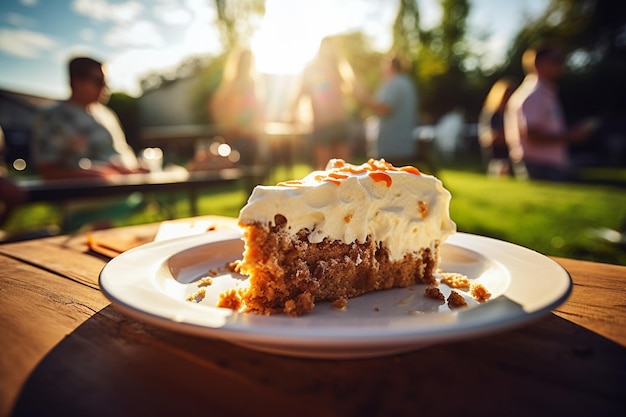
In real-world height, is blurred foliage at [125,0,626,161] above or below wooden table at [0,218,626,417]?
above

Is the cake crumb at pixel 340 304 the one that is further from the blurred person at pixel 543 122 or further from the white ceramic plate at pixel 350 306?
the blurred person at pixel 543 122

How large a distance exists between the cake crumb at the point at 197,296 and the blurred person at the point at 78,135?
10.9ft

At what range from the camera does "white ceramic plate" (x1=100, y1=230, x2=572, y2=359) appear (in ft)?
2.10

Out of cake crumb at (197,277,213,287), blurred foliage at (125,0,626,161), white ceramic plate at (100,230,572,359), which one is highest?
blurred foliage at (125,0,626,161)

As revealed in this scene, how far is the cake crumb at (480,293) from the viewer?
3.70 feet

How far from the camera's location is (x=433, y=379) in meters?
0.74

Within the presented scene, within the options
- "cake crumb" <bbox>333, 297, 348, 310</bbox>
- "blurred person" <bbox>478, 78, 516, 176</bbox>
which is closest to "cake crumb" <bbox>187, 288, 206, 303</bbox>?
"cake crumb" <bbox>333, 297, 348, 310</bbox>

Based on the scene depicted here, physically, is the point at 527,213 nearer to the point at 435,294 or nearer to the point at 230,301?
the point at 435,294

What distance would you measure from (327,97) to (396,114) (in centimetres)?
151

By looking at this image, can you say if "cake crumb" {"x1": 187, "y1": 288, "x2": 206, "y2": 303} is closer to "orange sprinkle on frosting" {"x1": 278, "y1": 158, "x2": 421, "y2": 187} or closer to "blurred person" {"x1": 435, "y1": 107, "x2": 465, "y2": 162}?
"orange sprinkle on frosting" {"x1": 278, "y1": 158, "x2": 421, "y2": 187}

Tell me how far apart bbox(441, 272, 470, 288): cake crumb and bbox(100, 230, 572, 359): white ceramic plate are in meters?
0.03

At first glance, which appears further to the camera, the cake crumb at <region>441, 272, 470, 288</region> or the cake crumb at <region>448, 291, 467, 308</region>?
the cake crumb at <region>441, 272, 470, 288</region>

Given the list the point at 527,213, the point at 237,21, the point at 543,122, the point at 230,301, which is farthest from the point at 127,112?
the point at 230,301

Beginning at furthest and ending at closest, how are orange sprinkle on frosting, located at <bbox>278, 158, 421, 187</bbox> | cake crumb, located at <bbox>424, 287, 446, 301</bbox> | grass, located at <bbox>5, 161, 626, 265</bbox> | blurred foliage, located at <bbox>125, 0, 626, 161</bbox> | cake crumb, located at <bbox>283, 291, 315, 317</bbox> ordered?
blurred foliage, located at <bbox>125, 0, 626, 161</bbox> → grass, located at <bbox>5, 161, 626, 265</bbox> → orange sprinkle on frosting, located at <bbox>278, 158, 421, 187</bbox> → cake crumb, located at <bbox>424, 287, 446, 301</bbox> → cake crumb, located at <bbox>283, 291, 315, 317</bbox>
